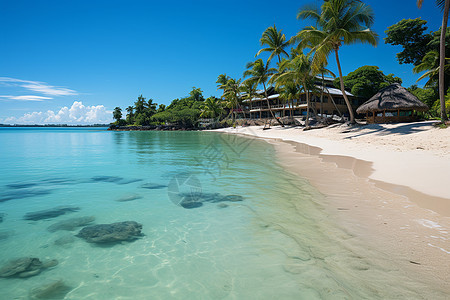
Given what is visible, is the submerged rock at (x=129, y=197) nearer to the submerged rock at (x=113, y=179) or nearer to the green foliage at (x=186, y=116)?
the submerged rock at (x=113, y=179)

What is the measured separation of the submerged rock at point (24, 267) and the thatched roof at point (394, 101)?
27.5m

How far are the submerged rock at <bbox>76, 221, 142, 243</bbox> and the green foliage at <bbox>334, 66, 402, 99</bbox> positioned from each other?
1899 inches

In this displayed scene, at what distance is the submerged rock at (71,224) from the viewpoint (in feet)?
15.3

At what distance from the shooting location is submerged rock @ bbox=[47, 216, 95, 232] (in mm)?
4668

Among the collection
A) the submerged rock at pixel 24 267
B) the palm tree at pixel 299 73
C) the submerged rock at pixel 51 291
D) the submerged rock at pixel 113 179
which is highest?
the palm tree at pixel 299 73

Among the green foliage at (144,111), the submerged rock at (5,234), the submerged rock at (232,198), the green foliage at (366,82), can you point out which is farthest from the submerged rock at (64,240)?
the green foliage at (144,111)

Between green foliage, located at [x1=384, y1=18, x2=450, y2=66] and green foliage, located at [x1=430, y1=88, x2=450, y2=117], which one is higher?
green foliage, located at [x1=384, y1=18, x2=450, y2=66]

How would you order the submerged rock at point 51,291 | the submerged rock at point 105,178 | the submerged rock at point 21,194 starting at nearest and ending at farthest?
the submerged rock at point 51,291 < the submerged rock at point 21,194 < the submerged rock at point 105,178

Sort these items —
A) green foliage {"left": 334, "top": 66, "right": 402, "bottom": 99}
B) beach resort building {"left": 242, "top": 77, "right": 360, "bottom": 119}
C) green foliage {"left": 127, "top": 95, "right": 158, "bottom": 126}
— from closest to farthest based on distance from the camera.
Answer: beach resort building {"left": 242, "top": 77, "right": 360, "bottom": 119} < green foliage {"left": 334, "top": 66, "right": 402, "bottom": 99} < green foliage {"left": 127, "top": 95, "right": 158, "bottom": 126}

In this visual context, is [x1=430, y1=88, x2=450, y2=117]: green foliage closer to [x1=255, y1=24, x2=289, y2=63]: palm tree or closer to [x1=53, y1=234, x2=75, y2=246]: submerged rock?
[x1=255, y1=24, x2=289, y2=63]: palm tree

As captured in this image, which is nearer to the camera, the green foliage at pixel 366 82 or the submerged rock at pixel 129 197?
the submerged rock at pixel 129 197

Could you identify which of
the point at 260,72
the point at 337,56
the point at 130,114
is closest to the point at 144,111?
the point at 130,114

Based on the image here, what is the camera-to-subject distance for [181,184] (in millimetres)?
8102

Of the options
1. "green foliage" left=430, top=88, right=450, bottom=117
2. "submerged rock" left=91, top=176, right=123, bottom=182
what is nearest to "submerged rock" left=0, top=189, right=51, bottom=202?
"submerged rock" left=91, top=176, right=123, bottom=182
